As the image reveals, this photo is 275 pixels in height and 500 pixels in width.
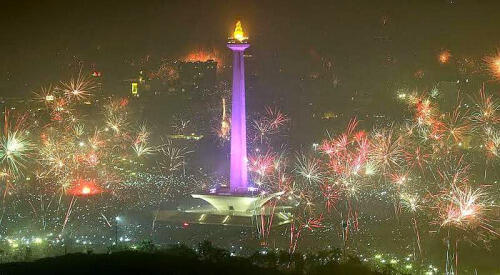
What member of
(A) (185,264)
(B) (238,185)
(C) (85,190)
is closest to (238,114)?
(B) (238,185)

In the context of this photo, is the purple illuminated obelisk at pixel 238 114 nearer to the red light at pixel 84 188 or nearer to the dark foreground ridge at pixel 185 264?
the red light at pixel 84 188

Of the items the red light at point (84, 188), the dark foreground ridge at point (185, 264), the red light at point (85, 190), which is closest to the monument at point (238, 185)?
the red light at point (84, 188)

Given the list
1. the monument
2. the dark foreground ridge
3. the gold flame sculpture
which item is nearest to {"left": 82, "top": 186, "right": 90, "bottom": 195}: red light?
the monument

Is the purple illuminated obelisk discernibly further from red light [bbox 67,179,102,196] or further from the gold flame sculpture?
red light [bbox 67,179,102,196]

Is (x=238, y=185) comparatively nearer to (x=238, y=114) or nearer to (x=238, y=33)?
(x=238, y=114)

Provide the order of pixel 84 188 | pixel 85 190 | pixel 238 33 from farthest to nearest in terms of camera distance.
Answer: pixel 84 188 < pixel 85 190 < pixel 238 33
